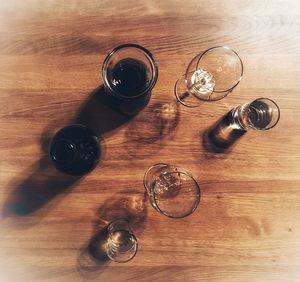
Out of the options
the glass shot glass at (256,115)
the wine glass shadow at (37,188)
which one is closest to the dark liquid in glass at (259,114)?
the glass shot glass at (256,115)

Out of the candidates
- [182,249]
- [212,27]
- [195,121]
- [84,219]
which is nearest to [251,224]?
[182,249]

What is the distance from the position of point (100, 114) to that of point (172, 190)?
0.29 metres

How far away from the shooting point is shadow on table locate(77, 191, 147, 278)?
103 centimetres

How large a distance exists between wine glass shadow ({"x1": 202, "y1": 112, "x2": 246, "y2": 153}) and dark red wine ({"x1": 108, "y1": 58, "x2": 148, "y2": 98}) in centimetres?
24

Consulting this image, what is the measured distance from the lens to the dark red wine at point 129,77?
959 mm

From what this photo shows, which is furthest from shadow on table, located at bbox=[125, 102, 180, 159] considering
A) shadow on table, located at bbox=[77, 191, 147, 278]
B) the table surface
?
shadow on table, located at bbox=[77, 191, 147, 278]

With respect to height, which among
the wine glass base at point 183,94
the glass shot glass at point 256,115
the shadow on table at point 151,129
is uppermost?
the wine glass base at point 183,94

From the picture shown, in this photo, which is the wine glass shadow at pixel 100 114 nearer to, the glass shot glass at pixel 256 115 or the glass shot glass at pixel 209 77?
the glass shot glass at pixel 209 77

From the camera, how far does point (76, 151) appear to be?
2.97ft

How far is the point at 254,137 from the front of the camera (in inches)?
41.5

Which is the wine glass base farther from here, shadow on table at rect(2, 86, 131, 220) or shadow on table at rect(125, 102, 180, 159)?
shadow on table at rect(2, 86, 131, 220)

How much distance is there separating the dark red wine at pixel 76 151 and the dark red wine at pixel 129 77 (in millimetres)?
150

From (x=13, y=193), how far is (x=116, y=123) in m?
0.35

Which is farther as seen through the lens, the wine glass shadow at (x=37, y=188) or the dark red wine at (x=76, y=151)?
the wine glass shadow at (x=37, y=188)
